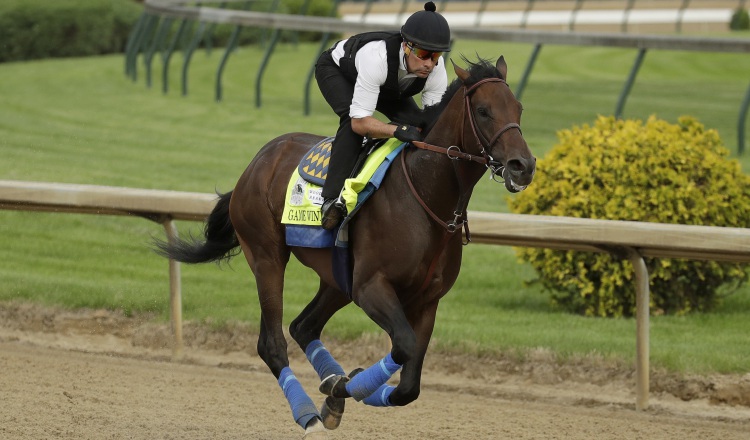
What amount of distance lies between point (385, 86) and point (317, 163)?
560 millimetres

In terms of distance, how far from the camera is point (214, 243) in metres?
6.41

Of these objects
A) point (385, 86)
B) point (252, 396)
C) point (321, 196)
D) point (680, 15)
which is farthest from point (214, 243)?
point (680, 15)

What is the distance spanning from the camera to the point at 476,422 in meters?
5.98

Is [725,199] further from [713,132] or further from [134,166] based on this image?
[134,166]

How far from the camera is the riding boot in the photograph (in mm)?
5172

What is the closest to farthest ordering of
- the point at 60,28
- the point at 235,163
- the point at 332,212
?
the point at 332,212 < the point at 235,163 < the point at 60,28

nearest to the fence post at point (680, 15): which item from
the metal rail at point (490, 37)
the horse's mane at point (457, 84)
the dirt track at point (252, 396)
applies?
the metal rail at point (490, 37)

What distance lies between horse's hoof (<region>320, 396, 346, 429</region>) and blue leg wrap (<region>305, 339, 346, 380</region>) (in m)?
0.12

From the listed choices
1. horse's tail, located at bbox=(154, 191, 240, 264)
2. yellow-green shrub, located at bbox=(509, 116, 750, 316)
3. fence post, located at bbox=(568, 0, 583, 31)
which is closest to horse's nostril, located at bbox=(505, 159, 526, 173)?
horse's tail, located at bbox=(154, 191, 240, 264)

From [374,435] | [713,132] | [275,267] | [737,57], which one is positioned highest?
[737,57]

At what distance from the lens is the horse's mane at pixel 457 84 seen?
477cm

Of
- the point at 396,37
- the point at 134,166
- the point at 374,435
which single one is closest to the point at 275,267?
the point at 374,435

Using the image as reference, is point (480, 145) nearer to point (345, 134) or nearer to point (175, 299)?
point (345, 134)

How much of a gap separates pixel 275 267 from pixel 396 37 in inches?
52.3
